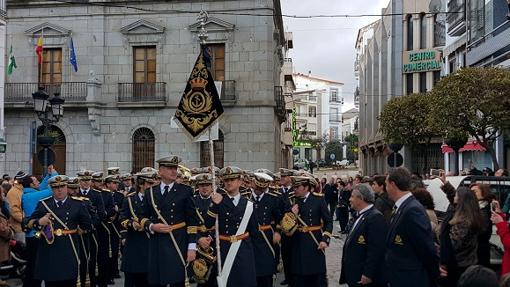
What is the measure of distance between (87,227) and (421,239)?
5239 mm

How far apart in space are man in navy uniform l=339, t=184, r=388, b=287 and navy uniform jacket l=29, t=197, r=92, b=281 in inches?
154

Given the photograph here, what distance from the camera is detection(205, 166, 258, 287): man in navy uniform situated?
7887 mm

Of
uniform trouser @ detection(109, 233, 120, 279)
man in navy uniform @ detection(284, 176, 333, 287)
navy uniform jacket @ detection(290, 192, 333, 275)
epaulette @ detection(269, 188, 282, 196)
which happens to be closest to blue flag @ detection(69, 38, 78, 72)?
uniform trouser @ detection(109, 233, 120, 279)

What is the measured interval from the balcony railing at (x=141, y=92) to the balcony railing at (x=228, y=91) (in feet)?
8.90

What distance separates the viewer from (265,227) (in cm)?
1040

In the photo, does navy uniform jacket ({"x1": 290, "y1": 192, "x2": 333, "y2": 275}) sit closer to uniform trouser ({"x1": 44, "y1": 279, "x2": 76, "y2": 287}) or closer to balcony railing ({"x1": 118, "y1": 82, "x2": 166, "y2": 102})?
uniform trouser ({"x1": 44, "y1": 279, "x2": 76, "y2": 287})

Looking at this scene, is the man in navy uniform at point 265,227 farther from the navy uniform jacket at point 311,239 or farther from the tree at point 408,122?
the tree at point 408,122

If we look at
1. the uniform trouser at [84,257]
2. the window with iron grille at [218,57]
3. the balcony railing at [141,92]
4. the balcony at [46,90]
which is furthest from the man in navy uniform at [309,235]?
the balcony at [46,90]

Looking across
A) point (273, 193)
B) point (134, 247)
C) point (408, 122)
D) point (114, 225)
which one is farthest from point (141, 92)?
point (134, 247)

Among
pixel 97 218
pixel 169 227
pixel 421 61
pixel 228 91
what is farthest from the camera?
pixel 421 61

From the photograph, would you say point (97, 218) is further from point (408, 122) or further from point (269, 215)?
point (408, 122)

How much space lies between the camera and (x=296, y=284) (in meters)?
9.99

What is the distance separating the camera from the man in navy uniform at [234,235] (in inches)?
311

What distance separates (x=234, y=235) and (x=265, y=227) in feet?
8.16
